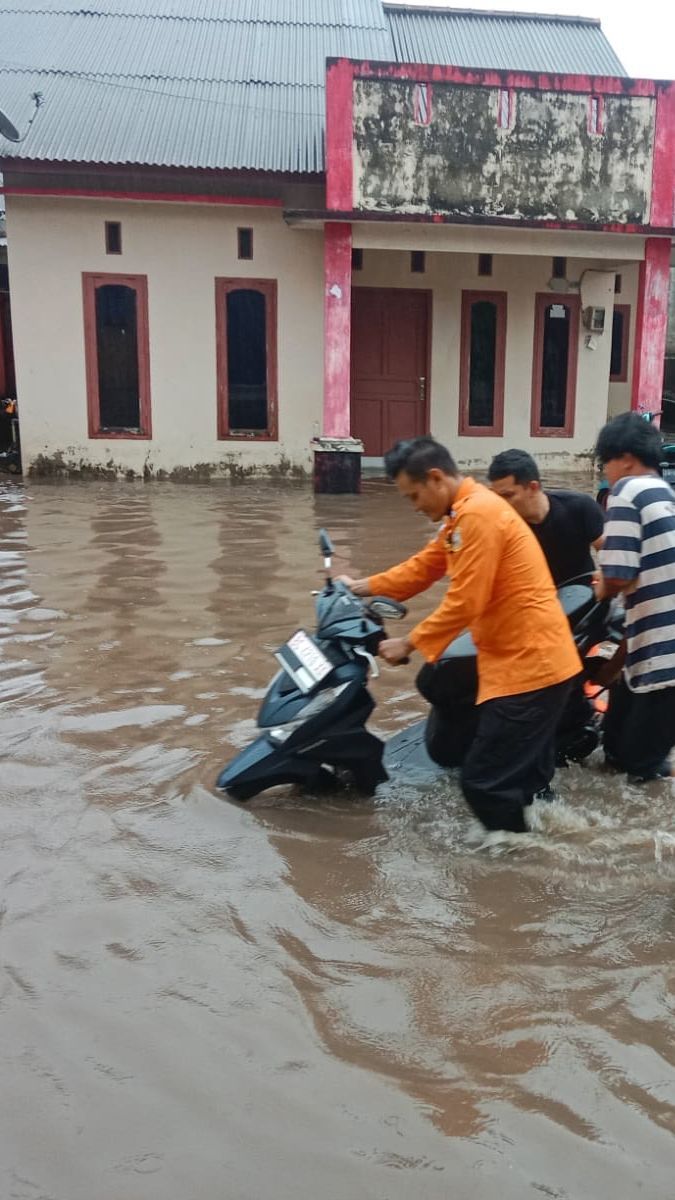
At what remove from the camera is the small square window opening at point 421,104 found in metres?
12.6

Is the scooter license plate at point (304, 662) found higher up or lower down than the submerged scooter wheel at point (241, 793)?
higher up

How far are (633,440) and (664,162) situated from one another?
10.7 metres

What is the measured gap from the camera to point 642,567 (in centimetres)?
401

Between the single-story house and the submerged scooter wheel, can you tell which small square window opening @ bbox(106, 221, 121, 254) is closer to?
the single-story house

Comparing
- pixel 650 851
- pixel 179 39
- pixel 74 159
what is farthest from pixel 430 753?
pixel 179 39

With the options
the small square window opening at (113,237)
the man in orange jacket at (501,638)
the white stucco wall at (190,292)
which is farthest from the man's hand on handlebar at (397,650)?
the small square window opening at (113,237)

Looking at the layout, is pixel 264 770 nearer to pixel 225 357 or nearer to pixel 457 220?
pixel 457 220

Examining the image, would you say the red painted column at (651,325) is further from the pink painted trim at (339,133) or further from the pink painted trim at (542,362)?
the pink painted trim at (339,133)

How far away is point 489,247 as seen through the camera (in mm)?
13219

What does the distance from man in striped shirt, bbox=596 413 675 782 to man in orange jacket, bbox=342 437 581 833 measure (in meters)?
0.40

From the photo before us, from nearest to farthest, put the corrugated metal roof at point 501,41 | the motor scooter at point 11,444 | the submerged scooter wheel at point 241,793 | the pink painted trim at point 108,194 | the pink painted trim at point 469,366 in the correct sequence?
the submerged scooter wheel at point 241,793 < the pink painted trim at point 108,194 < the motor scooter at point 11,444 < the pink painted trim at point 469,366 < the corrugated metal roof at point 501,41

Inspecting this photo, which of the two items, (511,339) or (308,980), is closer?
(308,980)

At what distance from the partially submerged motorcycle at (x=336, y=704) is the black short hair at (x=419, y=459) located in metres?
0.50

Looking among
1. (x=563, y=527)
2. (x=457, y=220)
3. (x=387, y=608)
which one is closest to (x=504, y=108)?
(x=457, y=220)
